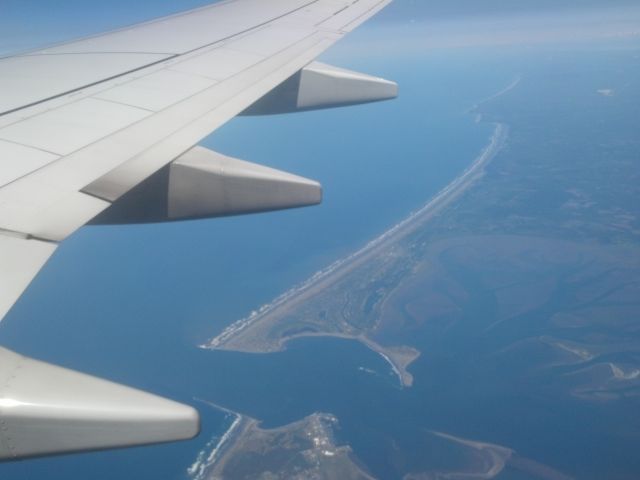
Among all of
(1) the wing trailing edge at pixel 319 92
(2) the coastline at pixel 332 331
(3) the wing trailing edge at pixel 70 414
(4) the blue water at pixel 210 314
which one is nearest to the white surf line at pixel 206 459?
(4) the blue water at pixel 210 314

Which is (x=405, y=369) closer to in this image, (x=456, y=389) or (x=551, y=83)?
(x=456, y=389)

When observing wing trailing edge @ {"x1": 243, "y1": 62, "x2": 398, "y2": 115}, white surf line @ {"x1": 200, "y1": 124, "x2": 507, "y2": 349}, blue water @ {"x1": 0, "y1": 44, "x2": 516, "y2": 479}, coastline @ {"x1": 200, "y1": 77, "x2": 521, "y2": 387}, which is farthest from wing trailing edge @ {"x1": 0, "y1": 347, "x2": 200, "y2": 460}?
white surf line @ {"x1": 200, "y1": 124, "x2": 507, "y2": 349}

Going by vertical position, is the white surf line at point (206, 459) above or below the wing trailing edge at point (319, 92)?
below

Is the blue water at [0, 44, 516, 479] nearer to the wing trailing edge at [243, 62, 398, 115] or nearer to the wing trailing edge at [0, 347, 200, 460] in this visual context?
the wing trailing edge at [243, 62, 398, 115]

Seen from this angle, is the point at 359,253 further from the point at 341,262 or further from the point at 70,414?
the point at 70,414

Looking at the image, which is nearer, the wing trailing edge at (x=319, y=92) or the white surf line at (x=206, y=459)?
the wing trailing edge at (x=319, y=92)

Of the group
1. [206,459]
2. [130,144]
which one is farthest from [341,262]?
[130,144]

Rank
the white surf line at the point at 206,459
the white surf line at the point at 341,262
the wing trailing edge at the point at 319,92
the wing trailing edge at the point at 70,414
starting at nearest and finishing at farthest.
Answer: the wing trailing edge at the point at 70,414, the wing trailing edge at the point at 319,92, the white surf line at the point at 206,459, the white surf line at the point at 341,262

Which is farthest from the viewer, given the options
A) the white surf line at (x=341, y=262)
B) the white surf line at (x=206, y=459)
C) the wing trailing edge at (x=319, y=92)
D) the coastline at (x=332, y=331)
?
the white surf line at (x=341, y=262)

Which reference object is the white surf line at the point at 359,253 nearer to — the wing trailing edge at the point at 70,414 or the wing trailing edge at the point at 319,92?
the wing trailing edge at the point at 319,92
